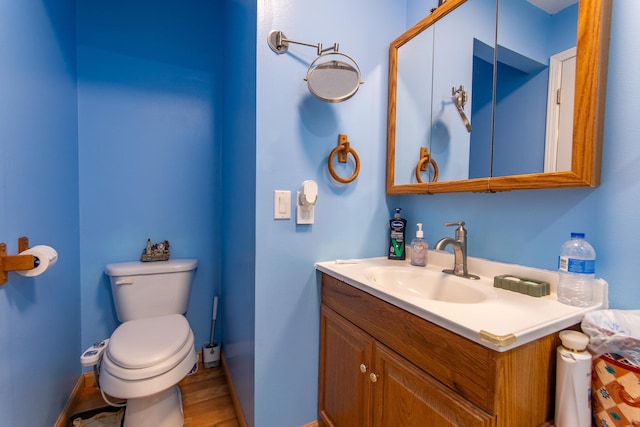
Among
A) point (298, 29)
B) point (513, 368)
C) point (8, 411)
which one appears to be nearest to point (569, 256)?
point (513, 368)

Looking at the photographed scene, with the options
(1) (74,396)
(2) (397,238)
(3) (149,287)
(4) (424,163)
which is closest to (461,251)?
(2) (397,238)

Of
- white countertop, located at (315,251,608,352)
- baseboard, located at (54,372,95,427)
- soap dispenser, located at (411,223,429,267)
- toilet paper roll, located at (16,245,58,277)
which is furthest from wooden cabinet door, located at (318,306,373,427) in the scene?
baseboard, located at (54,372,95,427)

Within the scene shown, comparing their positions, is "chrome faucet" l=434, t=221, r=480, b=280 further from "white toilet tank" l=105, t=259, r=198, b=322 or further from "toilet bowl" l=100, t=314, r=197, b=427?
"white toilet tank" l=105, t=259, r=198, b=322

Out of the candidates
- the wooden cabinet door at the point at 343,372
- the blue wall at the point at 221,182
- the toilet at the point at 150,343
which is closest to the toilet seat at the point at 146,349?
the toilet at the point at 150,343

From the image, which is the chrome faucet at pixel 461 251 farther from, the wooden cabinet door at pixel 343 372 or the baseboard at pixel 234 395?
the baseboard at pixel 234 395

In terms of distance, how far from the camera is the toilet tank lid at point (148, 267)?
1.52m

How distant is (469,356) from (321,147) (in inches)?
36.8

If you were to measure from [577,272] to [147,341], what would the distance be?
1624mm

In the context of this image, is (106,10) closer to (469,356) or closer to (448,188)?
(448,188)

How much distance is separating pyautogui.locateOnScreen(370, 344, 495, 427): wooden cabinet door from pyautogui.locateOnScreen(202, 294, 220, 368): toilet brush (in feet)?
4.21

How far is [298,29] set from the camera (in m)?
1.17

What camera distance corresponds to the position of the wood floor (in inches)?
55.7

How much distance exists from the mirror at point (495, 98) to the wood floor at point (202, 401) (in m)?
1.47

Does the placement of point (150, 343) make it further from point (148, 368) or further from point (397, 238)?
point (397, 238)
